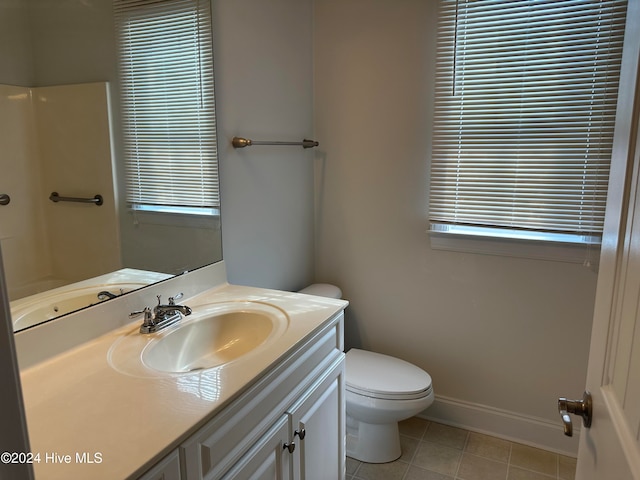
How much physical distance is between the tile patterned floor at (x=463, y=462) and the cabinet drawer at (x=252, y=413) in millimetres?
879

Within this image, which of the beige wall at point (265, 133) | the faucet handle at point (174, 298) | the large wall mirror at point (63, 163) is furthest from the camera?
the beige wall at point (265, 133)

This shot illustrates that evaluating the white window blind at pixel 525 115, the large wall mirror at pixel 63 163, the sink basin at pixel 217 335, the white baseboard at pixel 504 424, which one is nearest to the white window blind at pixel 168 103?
the large wall mirror at pixel 63 163

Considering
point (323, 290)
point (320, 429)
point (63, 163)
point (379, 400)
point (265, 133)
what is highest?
point (265, 133)

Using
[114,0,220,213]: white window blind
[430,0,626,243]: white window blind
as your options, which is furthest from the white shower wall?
[430,0,626,243]: white window blind

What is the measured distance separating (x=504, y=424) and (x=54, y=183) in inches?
90.3

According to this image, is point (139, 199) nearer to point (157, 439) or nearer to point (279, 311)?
point (279, 311)

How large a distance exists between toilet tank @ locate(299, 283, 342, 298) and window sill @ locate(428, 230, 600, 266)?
574 millimetres

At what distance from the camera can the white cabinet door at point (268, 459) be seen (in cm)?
115

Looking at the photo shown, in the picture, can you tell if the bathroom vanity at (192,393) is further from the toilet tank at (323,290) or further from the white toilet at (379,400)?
the toilet tank at (323,290)

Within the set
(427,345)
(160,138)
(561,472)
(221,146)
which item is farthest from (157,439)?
(561,472)

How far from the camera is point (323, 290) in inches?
97.7

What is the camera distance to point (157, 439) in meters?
0.89

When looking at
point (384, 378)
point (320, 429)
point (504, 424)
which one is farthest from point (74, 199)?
point (504, 424)

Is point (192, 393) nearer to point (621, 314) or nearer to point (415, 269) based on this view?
point (621, 314)
